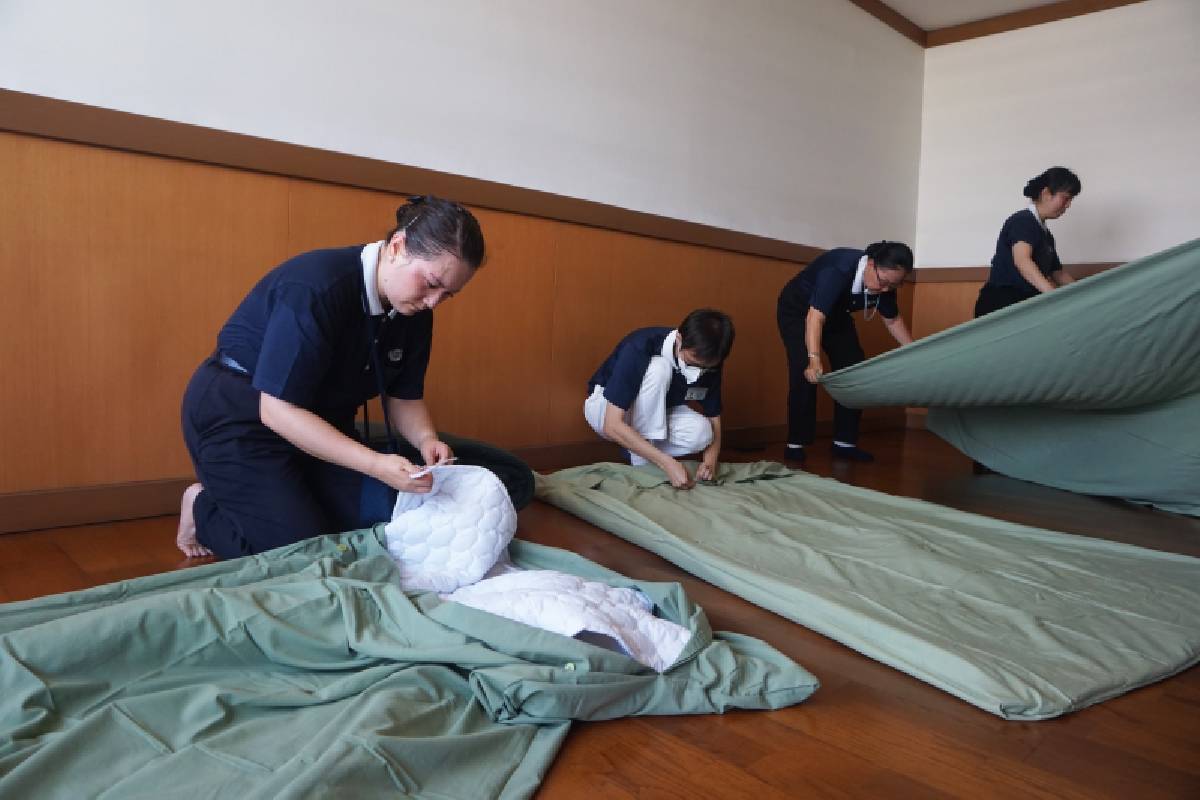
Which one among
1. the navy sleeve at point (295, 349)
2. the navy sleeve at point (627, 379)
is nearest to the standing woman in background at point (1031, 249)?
the navy sleeve at point (627, 379)

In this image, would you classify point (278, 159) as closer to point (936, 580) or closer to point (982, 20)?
point (936, 580)

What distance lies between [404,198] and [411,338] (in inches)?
39.3

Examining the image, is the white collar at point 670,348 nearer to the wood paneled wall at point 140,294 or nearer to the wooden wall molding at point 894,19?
the wood paneled wall at point 140,294

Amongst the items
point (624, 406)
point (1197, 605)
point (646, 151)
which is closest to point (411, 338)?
point (624, 406)

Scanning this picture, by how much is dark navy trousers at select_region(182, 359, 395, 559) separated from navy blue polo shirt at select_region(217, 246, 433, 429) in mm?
82

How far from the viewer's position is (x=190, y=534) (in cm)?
175

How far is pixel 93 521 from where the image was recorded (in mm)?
1994

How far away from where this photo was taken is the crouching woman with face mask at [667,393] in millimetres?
2357

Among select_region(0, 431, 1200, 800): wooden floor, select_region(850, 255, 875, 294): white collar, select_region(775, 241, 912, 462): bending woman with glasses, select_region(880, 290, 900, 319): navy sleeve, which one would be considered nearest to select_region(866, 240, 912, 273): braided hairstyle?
select_region(775, 241, 912, 462): bending woman with glasses

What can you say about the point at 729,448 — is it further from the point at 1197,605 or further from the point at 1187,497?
the point at 1197,605

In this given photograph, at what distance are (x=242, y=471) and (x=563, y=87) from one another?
2.02m

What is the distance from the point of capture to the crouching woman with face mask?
2.36m

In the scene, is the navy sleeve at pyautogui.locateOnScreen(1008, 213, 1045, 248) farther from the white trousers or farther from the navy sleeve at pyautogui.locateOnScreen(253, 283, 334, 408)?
the navy sleeve at pyautogui.locateOnScreen(253, 283, 334, 408)

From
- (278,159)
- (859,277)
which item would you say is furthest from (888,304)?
(278,159)
